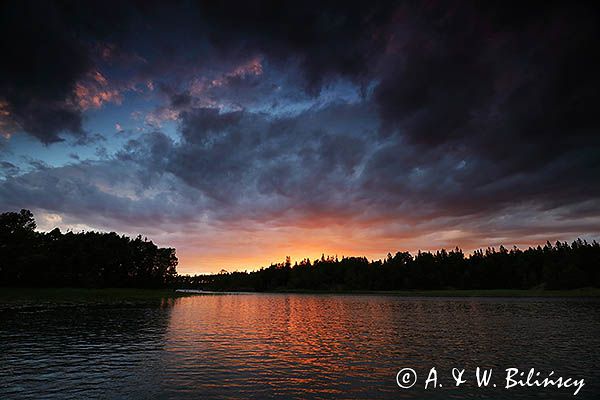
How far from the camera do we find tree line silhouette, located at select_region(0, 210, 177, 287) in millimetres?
125562

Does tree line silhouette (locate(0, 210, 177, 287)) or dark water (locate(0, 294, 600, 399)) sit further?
tree line silhouette (locate(0, 210, 177, 287))

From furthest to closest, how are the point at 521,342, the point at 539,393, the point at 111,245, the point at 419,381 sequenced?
1. the point at 111,245
2. the point at 521,342
3. the point at 419,381
4. the point at 539,393

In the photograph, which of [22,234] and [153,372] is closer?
[153,372]

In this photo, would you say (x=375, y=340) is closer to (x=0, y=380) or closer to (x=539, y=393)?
(x=539, y=393)

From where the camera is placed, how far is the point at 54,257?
6063 inches

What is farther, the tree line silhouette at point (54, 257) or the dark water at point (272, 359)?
the tree line silhouette at point (54, 257)

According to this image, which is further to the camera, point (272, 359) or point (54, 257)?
point (54, 257)

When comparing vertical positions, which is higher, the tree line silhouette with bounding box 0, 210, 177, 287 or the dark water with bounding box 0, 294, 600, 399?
the tree line silhouette with bounding box 0, 210, 177, 287

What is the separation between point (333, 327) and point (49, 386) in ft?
132

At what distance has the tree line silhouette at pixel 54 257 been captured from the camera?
126m

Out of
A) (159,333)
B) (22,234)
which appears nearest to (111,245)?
(22,234)

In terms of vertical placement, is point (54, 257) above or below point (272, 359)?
above

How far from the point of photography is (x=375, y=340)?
136ft

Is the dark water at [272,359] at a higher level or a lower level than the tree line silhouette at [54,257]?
lower
